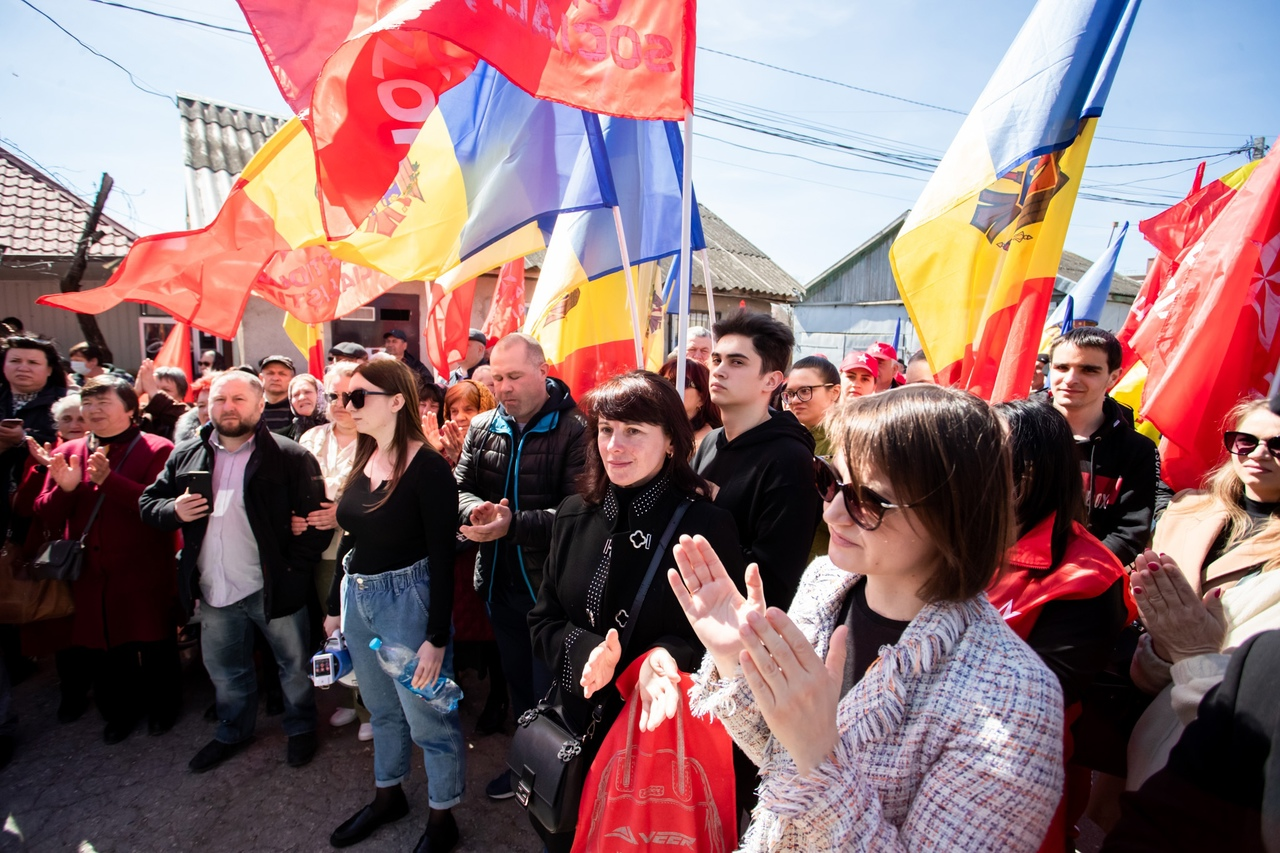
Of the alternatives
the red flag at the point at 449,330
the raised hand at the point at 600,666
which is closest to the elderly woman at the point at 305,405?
the red flag at the point at 449,330

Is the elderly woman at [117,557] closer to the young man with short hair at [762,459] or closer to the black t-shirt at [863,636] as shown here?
the young man with short hair at [762,459]

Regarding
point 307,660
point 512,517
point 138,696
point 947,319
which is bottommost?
point 138,696

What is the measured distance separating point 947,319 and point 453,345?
373 cm

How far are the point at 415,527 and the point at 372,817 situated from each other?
132cm

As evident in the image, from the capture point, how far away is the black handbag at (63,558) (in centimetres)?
329

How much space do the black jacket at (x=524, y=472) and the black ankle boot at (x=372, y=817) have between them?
0.93 m

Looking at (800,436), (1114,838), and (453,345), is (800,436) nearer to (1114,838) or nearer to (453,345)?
(1114,838)

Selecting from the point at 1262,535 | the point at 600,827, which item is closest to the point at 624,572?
the point at 600,827

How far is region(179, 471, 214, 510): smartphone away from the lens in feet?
10.2

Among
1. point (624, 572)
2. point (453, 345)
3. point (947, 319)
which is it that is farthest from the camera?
point (453, 345)

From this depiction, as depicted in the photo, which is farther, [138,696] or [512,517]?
[138,696]

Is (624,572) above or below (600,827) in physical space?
above

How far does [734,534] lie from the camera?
2.02 meters

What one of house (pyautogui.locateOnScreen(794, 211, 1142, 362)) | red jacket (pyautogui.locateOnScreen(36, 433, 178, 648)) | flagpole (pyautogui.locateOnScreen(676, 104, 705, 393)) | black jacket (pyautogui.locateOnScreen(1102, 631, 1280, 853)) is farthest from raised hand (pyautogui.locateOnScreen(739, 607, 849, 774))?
house (pyautogui.locateOnScreen(794, 211, 1142, 362))
